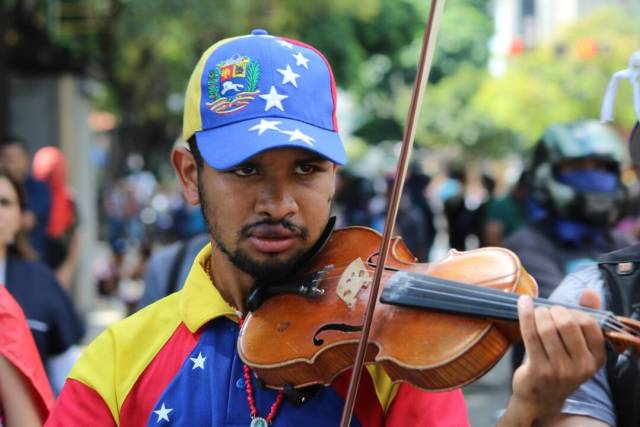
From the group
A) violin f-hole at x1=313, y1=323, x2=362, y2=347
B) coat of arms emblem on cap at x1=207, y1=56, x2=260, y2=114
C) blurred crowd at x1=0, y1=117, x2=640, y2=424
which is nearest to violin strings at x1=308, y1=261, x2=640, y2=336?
violin f-hole at x1=313, y1=323, x2=362, y2=347

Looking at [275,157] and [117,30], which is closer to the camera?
[275,157]

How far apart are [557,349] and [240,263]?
28.5 inches

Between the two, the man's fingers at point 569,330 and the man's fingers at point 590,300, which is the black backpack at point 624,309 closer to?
the man's fingers at point 590,300

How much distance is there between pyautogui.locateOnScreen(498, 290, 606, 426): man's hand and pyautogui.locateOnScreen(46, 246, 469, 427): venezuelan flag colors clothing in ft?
0.99

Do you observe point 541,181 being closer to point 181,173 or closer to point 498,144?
point 181,173

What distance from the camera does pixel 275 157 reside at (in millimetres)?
2291

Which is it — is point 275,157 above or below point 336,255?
above

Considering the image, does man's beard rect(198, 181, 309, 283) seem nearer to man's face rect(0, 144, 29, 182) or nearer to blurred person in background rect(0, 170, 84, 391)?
blurred person in background rect(0, 170, 84, 391)

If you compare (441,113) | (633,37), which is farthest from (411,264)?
(441,113)

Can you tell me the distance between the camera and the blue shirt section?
2262 mm

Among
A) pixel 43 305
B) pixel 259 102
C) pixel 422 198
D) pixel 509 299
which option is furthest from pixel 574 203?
pixel 422 198

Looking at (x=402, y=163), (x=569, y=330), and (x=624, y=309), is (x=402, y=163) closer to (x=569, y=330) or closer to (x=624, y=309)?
(x=569, y=330)

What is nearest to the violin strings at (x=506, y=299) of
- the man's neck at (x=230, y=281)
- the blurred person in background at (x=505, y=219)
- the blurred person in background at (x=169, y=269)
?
the man's neck at (x=230, y=281)

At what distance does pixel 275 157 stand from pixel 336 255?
0.24 meters
